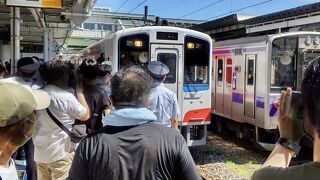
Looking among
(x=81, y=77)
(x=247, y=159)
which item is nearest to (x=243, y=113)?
(x=247, y=159)

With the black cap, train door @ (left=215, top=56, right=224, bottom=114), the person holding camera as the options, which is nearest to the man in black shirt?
the person holding camera

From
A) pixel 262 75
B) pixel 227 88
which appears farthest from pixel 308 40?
pixel 227 88

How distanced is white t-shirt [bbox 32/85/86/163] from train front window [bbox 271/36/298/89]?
566cm

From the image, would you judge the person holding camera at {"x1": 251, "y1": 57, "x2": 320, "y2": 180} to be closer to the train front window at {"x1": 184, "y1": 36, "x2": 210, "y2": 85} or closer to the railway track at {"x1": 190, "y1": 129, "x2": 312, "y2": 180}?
the railway track at {"x1": 190, "y1": 129, "x2": 312, "y2": 180}

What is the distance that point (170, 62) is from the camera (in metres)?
8.02

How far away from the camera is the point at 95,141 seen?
2219 mm

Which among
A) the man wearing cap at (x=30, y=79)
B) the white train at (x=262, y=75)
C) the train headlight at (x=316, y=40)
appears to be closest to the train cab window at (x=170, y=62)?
the white train at (x=262, y=75)

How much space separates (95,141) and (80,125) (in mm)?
1733

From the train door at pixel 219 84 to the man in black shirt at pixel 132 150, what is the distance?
871cm

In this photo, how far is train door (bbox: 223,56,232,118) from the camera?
1029cm

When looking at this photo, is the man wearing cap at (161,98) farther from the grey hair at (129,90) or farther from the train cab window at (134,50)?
the train cab window at (134,50)

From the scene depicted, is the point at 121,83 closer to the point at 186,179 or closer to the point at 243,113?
the point at 186,179

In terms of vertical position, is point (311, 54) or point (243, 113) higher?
point (311, 54)

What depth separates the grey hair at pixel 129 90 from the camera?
7.56 feet
